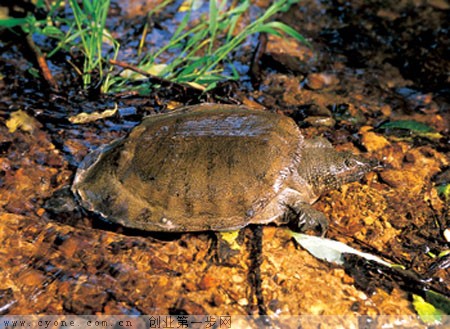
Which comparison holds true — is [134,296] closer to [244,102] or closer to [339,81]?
[244,102]

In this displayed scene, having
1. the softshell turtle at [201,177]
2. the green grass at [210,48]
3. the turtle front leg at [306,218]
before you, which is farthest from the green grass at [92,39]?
the turtle front leg at [306,218]

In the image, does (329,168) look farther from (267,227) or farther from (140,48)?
(140,48)

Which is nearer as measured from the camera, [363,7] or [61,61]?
[61,61]

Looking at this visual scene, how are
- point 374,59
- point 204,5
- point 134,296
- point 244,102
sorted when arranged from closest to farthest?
point 134,296 < point 244,102 < point 374,59 < point 204,5

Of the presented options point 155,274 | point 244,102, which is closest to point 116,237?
point 155,274

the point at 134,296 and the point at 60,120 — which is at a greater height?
the point at 60,120

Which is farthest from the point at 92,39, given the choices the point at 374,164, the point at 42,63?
the point at 374,164

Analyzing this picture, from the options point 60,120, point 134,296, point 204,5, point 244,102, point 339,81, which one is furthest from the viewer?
point 204,5
